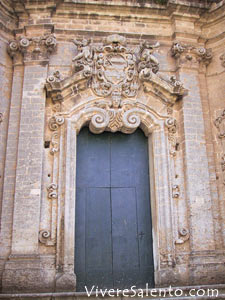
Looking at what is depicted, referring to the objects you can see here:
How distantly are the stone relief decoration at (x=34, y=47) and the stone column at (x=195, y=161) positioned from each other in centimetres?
265

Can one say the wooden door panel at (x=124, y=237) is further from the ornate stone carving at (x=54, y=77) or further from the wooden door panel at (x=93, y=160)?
the ornate stone carving at (x=54, y=77)

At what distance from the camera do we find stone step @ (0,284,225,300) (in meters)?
6.30

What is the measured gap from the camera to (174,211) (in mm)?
7812

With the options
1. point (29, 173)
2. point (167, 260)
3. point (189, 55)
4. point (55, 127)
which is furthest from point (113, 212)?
point (189, 55)

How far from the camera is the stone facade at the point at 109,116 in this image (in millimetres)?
7348

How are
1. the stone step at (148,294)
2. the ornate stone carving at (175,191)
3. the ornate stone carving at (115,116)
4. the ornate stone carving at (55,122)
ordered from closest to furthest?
1. the stone step at (148,294)
2. the ornate stone carving at (175,191)
3. the ornate stone carving at (55,122)
4. the ornate stone carving at (115,116)

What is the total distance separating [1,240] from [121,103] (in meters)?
3.52

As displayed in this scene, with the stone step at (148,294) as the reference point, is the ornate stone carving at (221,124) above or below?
above

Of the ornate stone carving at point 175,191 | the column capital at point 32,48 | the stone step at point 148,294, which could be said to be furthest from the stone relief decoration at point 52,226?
the column capital at point 32,48

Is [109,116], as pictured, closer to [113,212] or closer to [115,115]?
[115,115]

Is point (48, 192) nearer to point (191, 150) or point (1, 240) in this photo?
point (1, 240)

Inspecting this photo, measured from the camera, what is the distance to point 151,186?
26.7 feet

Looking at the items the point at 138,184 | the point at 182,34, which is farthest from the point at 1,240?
the point at 182,34

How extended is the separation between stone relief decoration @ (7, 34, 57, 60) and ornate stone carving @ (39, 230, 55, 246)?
11.7ft
